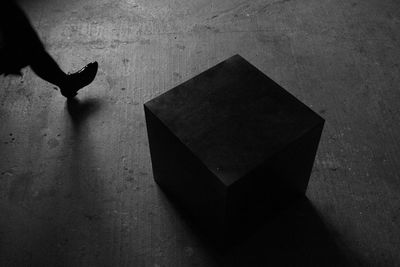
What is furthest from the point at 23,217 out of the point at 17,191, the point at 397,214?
the point at 397,214

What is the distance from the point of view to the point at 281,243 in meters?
1.82

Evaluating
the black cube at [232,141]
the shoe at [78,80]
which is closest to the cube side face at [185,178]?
the black cube at [232,141]

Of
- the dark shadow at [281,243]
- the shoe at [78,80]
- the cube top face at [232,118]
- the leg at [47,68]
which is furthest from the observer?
the shoe at [78,80]

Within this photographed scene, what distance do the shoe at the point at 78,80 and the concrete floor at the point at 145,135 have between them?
0.06 meters

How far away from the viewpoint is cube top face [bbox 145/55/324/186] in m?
1.50

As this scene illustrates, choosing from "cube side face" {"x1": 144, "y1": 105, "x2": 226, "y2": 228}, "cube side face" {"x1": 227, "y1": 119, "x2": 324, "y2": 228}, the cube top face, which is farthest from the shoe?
"cube side face" {"x1": 227, "y1": 119, "x2": 324, "y2": 228}

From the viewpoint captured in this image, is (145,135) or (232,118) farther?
(145,135)

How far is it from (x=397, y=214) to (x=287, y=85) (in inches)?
35.4

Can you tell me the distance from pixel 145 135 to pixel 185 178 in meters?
0.57

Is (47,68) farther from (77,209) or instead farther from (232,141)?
(232,141)

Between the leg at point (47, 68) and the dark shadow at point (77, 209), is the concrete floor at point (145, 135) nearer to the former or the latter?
the dark shadow at point (77, 209)

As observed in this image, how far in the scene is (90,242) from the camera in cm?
183

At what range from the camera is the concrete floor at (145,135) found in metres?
1.81

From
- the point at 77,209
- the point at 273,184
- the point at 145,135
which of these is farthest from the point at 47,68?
the point at 273,184
